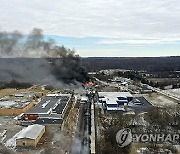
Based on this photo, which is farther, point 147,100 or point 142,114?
point 147,100

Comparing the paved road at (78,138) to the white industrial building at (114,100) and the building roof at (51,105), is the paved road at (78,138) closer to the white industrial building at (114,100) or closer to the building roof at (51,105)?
the building roof at (51,105)

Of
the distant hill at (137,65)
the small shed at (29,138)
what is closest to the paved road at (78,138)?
the small shed at (29,138)

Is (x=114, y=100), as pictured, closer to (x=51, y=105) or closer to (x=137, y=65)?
(x=51, y=105)

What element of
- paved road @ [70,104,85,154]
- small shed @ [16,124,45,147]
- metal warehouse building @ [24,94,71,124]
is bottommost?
paved road @ [70,104,85,154]

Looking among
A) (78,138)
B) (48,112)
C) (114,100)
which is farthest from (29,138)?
(114,100)

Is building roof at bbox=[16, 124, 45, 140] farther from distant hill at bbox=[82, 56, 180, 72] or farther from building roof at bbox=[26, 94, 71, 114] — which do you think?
distant hill at bbox=[82, 56, 180, 72]

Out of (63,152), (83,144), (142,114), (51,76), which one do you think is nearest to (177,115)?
(142,114)

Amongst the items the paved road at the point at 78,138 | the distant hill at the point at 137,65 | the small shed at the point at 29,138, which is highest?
the distant hill at the point at 137,65

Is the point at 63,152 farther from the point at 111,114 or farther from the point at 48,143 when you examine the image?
the point at 111,114

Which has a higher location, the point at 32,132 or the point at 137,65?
the point at 137,65

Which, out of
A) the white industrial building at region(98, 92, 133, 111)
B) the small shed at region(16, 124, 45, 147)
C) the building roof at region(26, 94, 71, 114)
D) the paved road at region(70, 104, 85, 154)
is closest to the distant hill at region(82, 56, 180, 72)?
the white industrial building at region(98, 92, 133, 111)

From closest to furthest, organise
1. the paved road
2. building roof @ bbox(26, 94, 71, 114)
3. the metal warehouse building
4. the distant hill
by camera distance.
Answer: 1. the paved road
2. the metal warehouse building
3. building roof @ bbox(26, 94, 71, 114)
4. the distant hill
